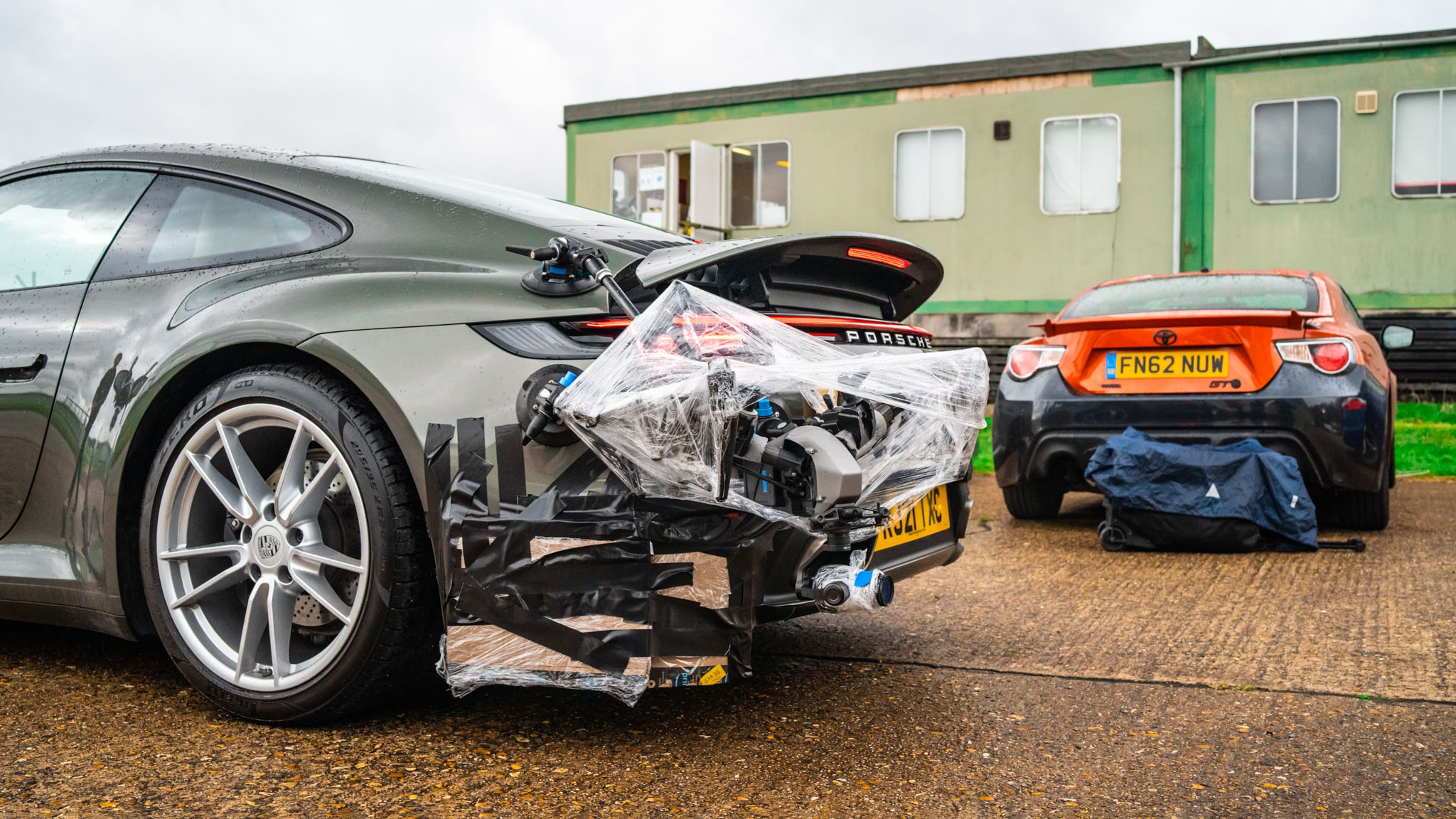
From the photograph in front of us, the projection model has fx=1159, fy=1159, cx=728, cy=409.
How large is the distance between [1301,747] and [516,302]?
1909mm

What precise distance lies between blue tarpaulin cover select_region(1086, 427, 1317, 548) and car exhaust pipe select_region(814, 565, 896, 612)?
9.15ft

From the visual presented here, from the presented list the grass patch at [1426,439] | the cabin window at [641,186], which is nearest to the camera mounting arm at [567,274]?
the grass patch at [1426,439]

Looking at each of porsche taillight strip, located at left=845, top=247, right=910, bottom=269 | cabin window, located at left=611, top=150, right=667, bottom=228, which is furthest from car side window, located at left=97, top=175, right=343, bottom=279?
cabin window, located at left=611, top=150, right=667, bottom=228

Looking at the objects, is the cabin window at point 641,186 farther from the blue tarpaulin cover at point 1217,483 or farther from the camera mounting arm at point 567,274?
the camera mounting arm at point 567,274

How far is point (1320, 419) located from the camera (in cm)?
484

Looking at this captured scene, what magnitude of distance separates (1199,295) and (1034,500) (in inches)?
50.7

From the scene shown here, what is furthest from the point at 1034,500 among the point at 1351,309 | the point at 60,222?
the point at 60,222

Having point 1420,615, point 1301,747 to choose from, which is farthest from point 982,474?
point 1301,747

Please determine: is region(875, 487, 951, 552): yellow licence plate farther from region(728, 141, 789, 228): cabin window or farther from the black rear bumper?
region(728, 141, 789, 228): cabin window

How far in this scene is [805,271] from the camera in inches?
111

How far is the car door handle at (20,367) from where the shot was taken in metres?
2.91

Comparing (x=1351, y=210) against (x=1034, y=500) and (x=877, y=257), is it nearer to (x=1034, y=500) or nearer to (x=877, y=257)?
(x=1034, y=500)

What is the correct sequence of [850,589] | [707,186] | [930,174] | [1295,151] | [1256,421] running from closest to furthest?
[850,589] → [1256,421] → [1295,151] → [930,174] → [707,186]

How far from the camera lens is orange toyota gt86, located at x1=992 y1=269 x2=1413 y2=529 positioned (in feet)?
16.0
